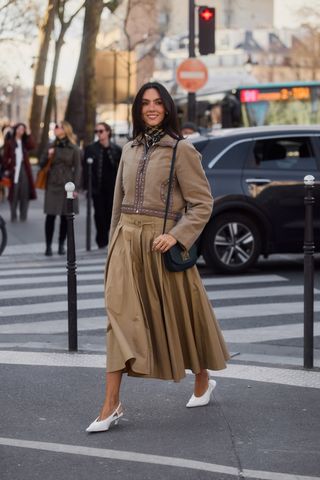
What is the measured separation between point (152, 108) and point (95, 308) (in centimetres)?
503

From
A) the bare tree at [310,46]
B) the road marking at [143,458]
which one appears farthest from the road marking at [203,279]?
the bare tree at [310,46]

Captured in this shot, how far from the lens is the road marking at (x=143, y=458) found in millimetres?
5727

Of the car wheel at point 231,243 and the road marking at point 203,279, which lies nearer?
the road marking at point 203,279

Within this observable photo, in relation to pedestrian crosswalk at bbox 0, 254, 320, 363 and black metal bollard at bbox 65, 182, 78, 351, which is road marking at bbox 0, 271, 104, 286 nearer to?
pedestrian crosswalk at bbox 0, 254, 320, 363

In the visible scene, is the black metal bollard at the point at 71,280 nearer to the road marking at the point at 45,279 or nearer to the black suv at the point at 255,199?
the road marking at the point at 45,279

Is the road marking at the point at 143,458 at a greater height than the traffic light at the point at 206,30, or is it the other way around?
the traffic light at the point at 206,30

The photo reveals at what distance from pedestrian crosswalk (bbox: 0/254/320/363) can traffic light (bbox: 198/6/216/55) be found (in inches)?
290

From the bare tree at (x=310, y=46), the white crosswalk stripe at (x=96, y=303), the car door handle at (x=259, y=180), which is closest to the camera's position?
the white crosswalk stripe at (x=96, y=303)

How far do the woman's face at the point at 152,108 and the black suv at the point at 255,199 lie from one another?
23.9ft

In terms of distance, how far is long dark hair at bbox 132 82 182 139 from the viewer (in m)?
6.64

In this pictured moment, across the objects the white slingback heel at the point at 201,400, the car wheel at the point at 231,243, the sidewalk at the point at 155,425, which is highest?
the car wheel at the point at 231,243

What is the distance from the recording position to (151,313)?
21.9 feet

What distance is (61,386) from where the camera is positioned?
7.67 meters

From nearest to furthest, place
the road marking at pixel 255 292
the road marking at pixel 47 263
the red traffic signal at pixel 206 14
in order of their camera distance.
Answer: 1. the road marking at pixel 255 292
2. the road marking at pixel 47 263
3. the red traffic signal at pixel 206 14
